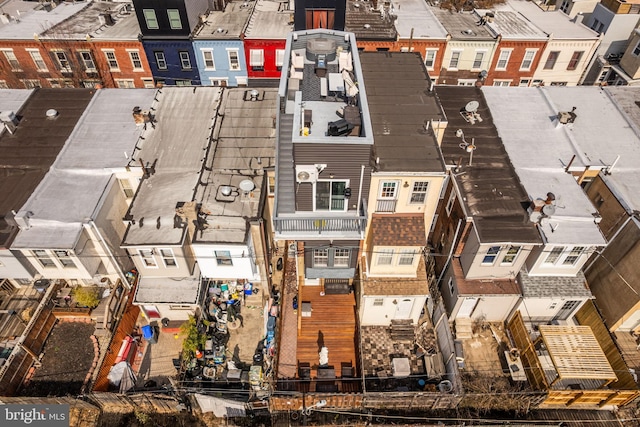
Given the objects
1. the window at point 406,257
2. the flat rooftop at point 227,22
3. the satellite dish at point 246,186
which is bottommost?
the window at point 406,257

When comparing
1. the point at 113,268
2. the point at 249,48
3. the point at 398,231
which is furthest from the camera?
the point at 249,48

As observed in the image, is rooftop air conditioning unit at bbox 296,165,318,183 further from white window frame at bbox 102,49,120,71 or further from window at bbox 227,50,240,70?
white window frame at bbox 102,49,120,71

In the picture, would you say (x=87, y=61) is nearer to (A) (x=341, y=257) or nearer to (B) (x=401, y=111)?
(B) (x=401, y=111)

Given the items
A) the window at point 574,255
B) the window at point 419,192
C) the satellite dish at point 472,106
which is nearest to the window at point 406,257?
the window at point 419,192

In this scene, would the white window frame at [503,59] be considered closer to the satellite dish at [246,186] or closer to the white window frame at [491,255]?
the white window frame at [491,255]

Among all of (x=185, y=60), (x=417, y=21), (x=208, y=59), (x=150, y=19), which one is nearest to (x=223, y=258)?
(x=208, y=59)

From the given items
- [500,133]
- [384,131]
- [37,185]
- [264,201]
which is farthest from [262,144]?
[500,133]

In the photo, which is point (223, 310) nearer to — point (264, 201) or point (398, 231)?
point (264, 201)
